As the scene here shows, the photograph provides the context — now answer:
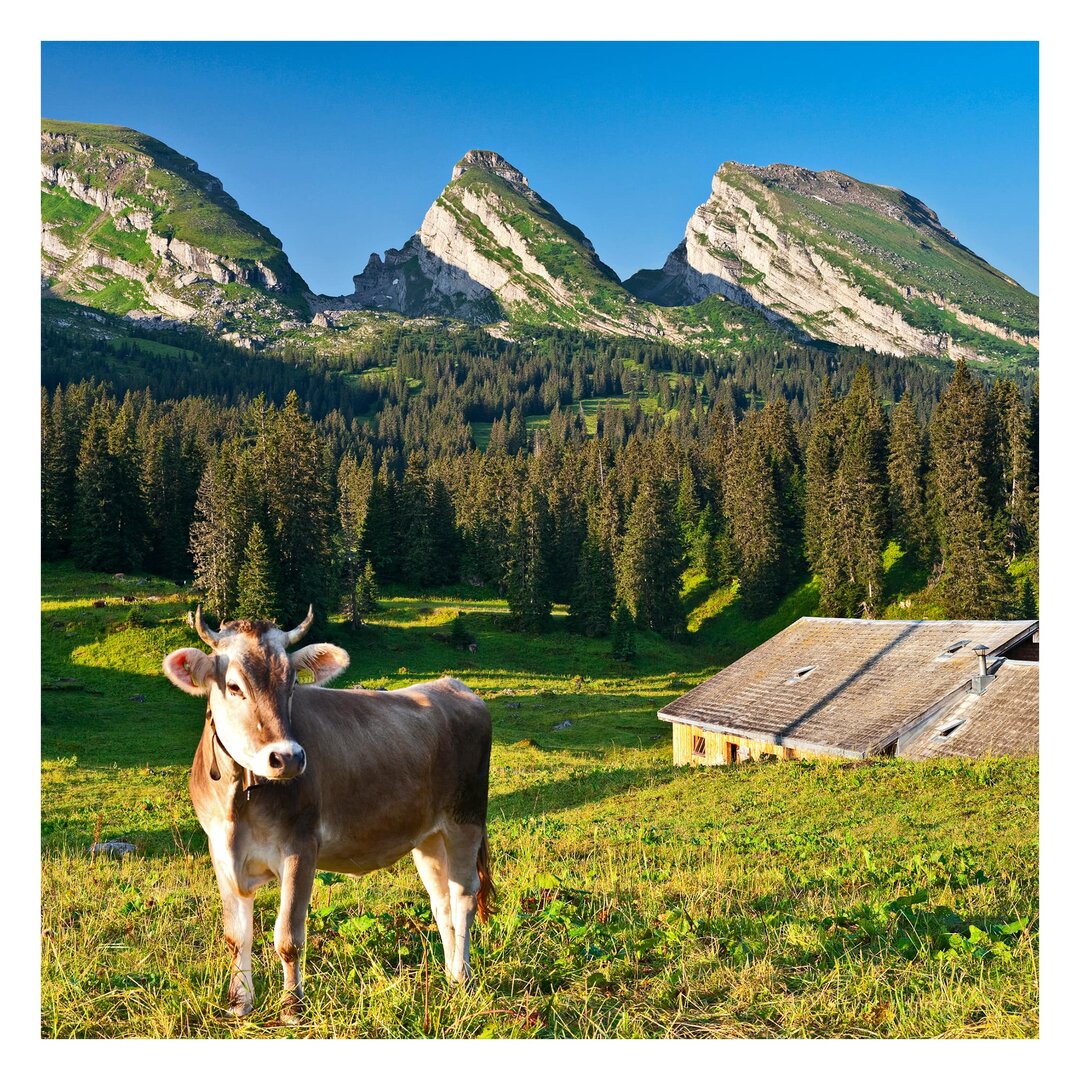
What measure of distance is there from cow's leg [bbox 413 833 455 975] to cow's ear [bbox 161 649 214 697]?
7.86 ft

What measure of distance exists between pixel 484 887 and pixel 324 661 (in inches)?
109

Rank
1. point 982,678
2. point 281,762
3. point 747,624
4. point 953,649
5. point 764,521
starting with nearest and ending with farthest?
1. point 281,762
2. point 982,678
3. point 953,649
4. point 747,624
5. point 764,521

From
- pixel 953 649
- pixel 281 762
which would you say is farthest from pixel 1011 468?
pixel 281 762

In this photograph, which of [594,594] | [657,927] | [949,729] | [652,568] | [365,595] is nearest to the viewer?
[657,927]

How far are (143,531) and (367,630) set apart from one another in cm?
2583

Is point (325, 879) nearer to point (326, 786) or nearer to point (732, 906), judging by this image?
point (732, 906)

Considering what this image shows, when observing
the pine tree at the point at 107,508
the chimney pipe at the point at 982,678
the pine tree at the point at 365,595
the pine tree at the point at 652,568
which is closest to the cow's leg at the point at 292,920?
the chimney pipe at the point at 982,678

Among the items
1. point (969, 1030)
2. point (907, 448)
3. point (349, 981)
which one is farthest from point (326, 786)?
point (907, 448)

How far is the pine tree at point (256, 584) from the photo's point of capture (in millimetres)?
56469

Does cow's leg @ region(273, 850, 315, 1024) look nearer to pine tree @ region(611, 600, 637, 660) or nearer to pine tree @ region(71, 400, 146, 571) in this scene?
pine tree @ region(611, 600, 637, 660)

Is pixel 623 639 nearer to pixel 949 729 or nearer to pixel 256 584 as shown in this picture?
pixel 256 584

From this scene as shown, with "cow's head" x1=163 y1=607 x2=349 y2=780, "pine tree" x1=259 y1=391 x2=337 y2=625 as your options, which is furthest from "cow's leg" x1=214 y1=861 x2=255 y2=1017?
"pine tree" x1=259 y1=391 x2=337 y2=625

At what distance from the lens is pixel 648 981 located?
6.20m

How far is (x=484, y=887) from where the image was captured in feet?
23.2
